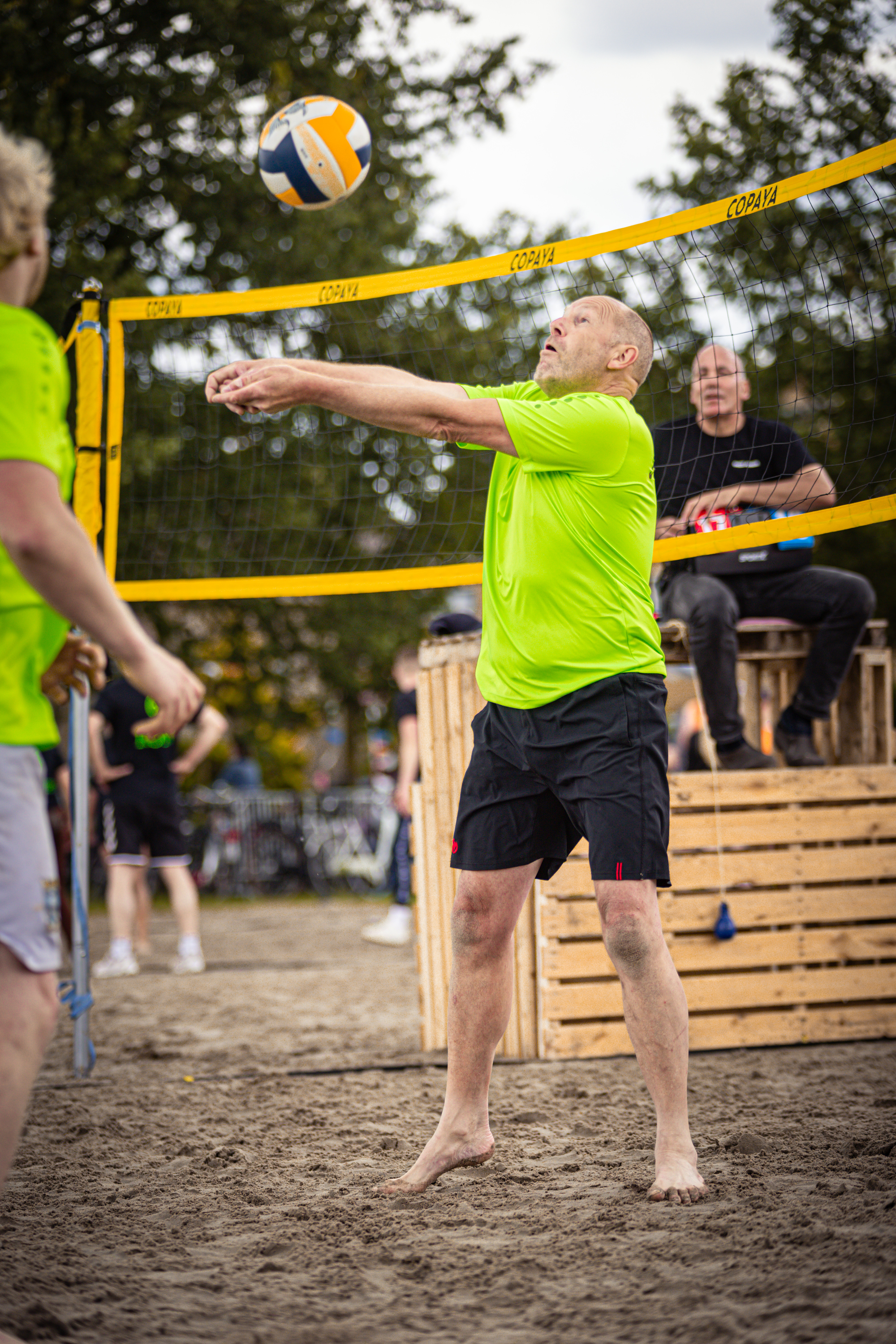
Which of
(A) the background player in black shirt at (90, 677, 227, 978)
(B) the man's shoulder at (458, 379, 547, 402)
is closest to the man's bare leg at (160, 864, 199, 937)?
(A) the background player in black shirt at (90, 677, 227, 978)

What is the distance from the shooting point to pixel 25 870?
2021 millimetres

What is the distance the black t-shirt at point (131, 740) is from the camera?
8.42 m

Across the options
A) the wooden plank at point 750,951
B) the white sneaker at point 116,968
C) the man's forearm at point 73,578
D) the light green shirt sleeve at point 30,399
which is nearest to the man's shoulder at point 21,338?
the light green shirt sleeve at point 30,399

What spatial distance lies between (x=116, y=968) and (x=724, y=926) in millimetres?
4803

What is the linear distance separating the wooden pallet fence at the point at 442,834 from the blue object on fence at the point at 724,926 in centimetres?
77

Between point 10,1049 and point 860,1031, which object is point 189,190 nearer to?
point 860,1031

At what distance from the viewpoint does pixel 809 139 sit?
13.6m

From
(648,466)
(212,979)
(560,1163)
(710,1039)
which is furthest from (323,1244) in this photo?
(212,979)

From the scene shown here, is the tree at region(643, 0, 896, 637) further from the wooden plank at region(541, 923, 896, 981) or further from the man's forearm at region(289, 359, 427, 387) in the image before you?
the man's forearm at region(289, 359, 427, 387)

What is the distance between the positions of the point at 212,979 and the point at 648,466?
19.0ft

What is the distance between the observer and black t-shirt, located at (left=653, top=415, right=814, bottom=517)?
16.9 feet

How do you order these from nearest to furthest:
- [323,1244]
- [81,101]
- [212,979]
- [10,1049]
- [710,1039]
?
1. [10,1049]
2. [323,1244]
3. [710,1039]
4. [212,979]
5. [81,101]

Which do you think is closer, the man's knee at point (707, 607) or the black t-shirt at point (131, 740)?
the man's knee at point (707, 607)

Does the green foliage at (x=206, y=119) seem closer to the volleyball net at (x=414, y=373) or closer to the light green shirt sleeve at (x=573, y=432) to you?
the volleyball net at (x=414, y=373)
